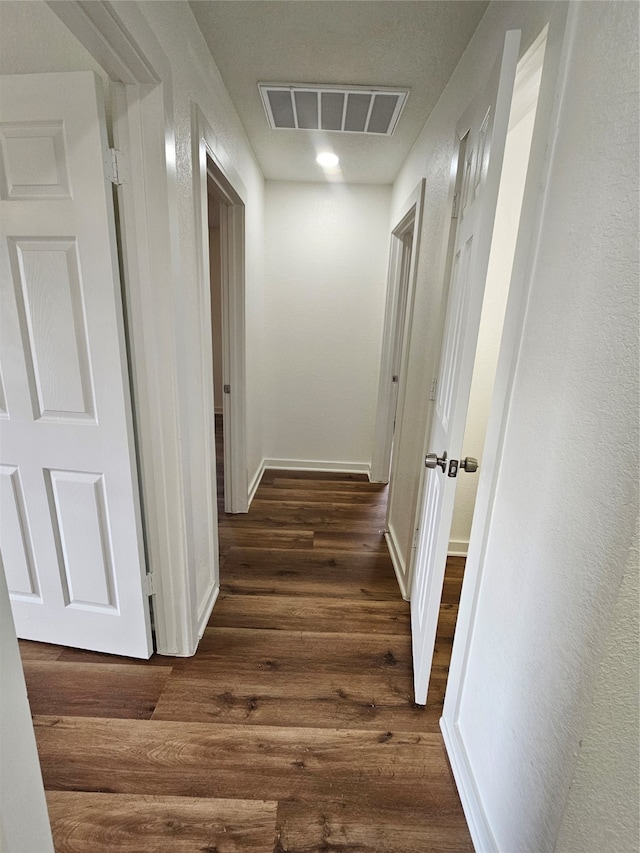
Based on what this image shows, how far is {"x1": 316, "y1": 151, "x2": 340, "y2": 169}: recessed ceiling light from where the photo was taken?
2457 mm

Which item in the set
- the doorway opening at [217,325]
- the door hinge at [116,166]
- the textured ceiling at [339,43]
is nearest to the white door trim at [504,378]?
the textured ceiling at [339,43]

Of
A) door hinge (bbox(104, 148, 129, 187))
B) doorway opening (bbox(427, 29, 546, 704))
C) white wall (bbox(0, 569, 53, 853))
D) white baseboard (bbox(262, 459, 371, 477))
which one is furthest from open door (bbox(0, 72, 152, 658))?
white baseboard (bbox(262, 459, 371, 477))

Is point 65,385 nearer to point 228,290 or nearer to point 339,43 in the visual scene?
point 228,290

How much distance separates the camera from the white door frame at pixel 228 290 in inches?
59.1

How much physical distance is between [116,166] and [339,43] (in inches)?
39.0

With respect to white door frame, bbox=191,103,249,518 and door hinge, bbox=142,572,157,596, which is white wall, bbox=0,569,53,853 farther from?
white door frame, bbox=191,103,249,518

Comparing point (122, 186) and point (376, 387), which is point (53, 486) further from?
point (376, 387)

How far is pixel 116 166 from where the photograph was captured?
115 centimetres

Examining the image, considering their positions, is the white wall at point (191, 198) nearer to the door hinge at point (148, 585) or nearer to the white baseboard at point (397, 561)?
the door hinge at point (148, 585)

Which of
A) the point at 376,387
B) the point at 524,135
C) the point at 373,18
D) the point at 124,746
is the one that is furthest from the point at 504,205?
the point at 124,746

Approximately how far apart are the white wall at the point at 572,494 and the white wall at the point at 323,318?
2055mm

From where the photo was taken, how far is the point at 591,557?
680 millimetres

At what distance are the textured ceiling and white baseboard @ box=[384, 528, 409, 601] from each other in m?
2.27

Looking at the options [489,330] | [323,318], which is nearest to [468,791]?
[489,330]
